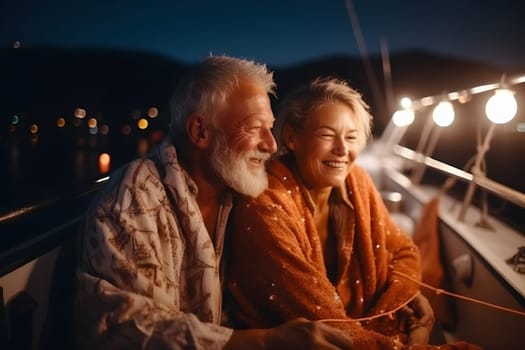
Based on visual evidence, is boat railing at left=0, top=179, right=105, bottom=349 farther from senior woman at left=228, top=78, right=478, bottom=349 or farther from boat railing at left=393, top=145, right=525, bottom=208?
boat railing at left=393, top=145, right=525, bottom=208

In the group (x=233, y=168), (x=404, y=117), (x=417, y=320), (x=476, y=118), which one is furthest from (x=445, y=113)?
(x=233, y=168)

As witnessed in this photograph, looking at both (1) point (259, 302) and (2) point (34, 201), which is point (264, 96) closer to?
(1) point (259, 302)

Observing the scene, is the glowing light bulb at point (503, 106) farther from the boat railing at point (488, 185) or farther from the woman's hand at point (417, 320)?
the woman's hand at point (417, 320)

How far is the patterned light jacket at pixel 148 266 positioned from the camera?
1.40m

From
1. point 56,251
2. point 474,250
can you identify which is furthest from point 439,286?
point 56,251

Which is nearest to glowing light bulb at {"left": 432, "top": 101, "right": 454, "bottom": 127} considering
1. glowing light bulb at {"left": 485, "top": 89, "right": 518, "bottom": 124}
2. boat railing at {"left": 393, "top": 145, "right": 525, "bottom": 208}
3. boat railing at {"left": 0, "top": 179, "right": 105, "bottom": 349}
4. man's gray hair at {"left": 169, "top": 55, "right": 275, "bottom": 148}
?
boat railing at {"left": 393, "top": 145, "right": 525, "bottom": 208}

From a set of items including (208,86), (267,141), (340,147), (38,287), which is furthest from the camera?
(340,147)

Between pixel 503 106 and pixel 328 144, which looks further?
pixel 503 106

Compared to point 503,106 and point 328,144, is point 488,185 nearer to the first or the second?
point 503,106

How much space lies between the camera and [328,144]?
7.03 ft

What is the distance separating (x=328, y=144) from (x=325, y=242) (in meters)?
0.65

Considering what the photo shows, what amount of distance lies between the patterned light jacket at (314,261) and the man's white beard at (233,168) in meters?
0.11

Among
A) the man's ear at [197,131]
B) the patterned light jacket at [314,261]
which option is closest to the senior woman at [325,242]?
the patterned light jacket at [314,261]

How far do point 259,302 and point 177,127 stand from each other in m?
0.98
